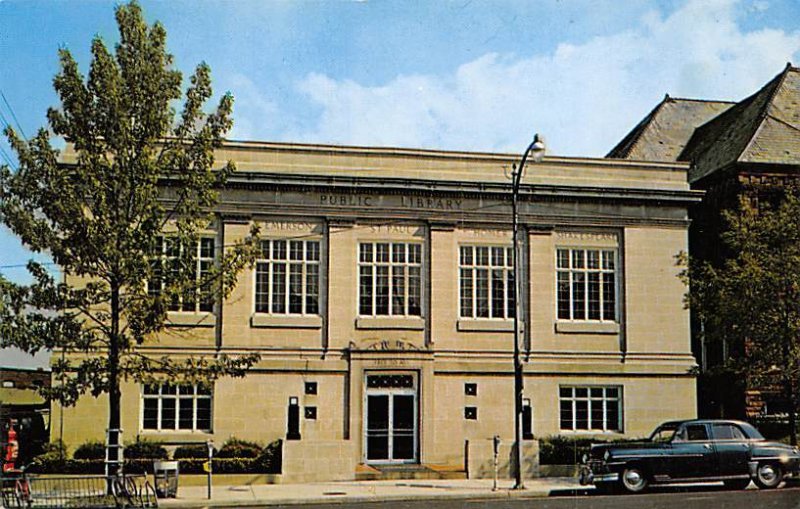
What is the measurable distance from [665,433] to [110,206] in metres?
14.8

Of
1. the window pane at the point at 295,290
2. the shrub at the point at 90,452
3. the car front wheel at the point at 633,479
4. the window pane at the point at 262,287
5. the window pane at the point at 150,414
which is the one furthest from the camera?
the window pane at the point at 295,290

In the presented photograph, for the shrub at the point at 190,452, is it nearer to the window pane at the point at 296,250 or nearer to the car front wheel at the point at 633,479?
the window pane at the point at 296,250

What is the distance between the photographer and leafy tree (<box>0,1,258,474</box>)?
23891mm

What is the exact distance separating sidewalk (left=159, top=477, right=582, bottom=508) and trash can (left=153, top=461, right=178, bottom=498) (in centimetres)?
32

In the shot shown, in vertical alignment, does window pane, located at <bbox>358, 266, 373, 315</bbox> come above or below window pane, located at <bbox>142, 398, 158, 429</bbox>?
above

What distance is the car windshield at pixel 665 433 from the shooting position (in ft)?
83.1

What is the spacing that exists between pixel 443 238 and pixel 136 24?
12288 millimetres

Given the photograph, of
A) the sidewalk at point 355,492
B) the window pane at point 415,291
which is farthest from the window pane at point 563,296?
the sidewalk at point 355,492

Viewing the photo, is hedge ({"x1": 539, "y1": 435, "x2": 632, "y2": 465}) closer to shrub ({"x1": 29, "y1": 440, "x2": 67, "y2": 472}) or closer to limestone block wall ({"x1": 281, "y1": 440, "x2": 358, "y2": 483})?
limestone block wall ({"x1": 281, "y1": 440, "x2": 358, "y2": 483})

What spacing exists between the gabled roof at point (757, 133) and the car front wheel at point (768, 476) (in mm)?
16245

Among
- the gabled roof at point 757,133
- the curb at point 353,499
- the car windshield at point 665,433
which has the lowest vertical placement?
the curb at point 353,499

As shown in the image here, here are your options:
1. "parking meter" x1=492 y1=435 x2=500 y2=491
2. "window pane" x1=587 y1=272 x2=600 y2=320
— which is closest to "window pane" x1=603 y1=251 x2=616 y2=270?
"window pane" x1=587 y1=272 x2=600 y2=320

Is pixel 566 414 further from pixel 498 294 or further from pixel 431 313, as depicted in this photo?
pixel 431 313

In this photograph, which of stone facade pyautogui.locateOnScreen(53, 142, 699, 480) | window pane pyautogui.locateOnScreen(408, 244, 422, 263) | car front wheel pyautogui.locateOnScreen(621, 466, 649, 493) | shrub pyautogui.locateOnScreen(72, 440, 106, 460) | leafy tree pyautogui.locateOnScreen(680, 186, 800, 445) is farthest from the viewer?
window pane pyautogui.locateOnScreen(408, 244, 422, 263)
